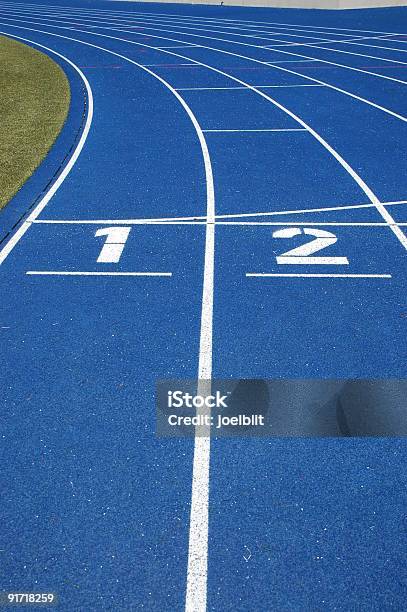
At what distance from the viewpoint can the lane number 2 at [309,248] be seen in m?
8.03

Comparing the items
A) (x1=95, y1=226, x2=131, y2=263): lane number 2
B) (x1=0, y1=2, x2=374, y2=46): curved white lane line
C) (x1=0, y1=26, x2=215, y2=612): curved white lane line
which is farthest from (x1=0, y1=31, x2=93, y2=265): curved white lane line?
(x1=0, y1=2, x2=374, y2=46): curved white lane line

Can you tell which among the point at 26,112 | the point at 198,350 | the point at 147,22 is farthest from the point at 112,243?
the point at 147,22

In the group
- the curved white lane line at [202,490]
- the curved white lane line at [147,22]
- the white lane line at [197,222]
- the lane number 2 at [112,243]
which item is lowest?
the curved white lane line at [202,490]

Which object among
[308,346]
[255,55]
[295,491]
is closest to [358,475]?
[295,491]

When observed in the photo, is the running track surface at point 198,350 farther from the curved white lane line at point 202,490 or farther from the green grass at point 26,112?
the green grass at point 26,112

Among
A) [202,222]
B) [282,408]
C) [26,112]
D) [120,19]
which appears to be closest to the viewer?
[282,408]

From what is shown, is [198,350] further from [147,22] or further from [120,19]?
[120,19]

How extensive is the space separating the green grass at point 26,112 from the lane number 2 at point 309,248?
13.9 ft

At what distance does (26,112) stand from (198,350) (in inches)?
438

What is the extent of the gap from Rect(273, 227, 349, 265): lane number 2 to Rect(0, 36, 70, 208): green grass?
4.23 m

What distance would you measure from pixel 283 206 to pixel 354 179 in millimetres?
1775

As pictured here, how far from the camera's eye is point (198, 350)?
247 inches

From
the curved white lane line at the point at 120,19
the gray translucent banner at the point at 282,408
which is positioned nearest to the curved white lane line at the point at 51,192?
the gray translucent banner at the point at 282,408

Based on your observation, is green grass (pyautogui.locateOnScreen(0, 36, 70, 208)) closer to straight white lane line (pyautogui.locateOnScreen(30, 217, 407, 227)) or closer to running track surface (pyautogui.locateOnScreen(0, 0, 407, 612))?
running track surface (pyautogui.locateOnScreen(0, 0, 407, 612))
